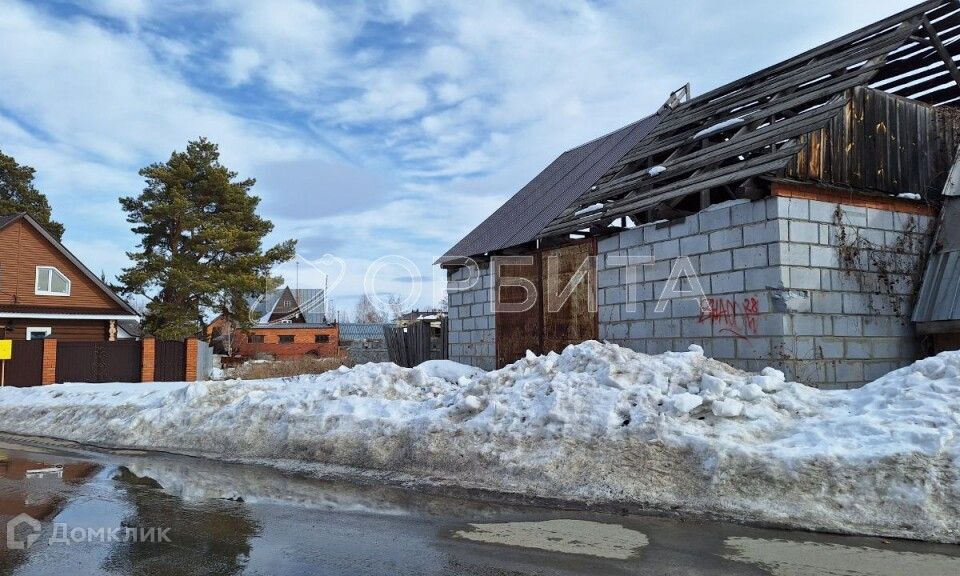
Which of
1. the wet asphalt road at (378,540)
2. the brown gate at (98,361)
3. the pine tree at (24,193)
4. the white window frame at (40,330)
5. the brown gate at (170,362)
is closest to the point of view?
the wet asphalt road at (378,540)

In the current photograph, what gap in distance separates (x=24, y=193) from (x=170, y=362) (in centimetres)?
2577

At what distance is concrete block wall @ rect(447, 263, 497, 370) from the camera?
15734 millimetres

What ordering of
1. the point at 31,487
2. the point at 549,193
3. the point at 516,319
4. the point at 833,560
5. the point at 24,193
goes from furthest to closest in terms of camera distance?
the point at 24,193 < the point at 549,193 < the point at 516,319 < the point at 31,487 < the point at 833,560

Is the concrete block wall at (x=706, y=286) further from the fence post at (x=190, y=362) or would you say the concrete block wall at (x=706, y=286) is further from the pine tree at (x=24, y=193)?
the pine tree at (x=24, y=193)

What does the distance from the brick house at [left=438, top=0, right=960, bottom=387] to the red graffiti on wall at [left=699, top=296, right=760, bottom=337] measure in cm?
2

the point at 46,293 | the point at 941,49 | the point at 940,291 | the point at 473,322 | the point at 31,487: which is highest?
the point at 941,49

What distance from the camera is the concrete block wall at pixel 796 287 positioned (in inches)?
373

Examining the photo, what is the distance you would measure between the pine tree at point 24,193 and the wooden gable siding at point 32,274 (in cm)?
1448

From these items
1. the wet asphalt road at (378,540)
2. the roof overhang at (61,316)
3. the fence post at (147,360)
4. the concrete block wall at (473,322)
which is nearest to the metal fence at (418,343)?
the concrete block wall at (473,322)

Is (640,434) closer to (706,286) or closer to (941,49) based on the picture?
(706,286)

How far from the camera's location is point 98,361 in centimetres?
2127

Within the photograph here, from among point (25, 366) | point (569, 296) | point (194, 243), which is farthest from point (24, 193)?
point (569, 296)

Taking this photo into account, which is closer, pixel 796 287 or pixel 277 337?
pixel 796 287

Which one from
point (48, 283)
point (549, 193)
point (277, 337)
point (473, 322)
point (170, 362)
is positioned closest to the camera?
point (473, 322)
